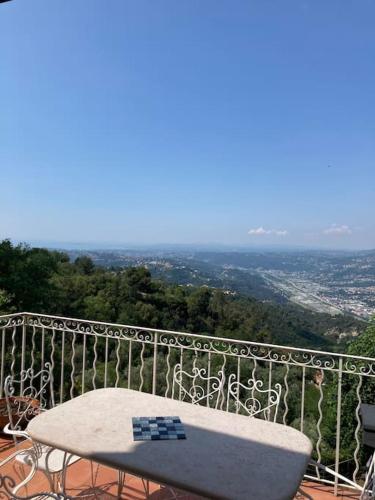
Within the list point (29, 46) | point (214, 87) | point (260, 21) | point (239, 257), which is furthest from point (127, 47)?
point (239, 257)

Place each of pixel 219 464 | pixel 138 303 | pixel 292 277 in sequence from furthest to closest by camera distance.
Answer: pixel 292 277 < pixel 138 303 < pixel 219 464

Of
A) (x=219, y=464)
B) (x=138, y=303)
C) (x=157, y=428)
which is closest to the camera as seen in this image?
(x=219, y=464)

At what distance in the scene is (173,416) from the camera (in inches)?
78.5

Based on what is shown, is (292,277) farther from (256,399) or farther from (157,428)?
(157,428)

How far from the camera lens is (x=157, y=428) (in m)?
1.81

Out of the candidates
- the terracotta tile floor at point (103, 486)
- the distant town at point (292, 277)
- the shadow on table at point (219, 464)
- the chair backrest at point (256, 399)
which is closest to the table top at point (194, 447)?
the shadow on table at point (219, 464)

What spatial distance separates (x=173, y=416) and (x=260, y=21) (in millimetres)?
6613

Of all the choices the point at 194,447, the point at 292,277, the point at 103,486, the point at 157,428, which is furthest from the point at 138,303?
the point at 292,277

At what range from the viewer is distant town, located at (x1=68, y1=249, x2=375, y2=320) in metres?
25.7

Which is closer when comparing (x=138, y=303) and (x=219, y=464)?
(x=219, y=464)

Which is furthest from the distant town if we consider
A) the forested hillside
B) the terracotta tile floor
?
the terracotta tile floor

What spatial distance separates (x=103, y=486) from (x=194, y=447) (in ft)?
4.45

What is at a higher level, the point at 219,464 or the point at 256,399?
the point at 219,464

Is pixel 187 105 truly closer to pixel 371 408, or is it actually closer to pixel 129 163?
pixel 129 163
